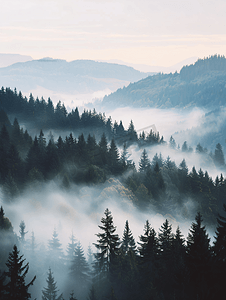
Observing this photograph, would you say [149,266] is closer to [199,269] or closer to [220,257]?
[199,269]

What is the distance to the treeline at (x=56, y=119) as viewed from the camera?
174125 mm

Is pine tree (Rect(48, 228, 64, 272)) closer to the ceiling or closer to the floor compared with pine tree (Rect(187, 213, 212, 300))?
closer to the floor

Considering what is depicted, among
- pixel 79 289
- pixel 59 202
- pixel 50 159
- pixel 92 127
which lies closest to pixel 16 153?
pixel 50 159

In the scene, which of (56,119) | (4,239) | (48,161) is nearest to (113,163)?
(48,161)

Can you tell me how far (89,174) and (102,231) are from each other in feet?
70.3

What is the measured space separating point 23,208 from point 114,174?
44.2m

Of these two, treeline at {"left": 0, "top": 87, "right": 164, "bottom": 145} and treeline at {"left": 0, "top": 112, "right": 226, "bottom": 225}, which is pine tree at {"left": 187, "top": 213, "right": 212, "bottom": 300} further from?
treeline at {"left": 0, "top": 87, "right": 164, "bottom": 145}

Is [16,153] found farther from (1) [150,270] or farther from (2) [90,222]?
(1) [150,270]

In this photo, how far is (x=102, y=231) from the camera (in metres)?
107

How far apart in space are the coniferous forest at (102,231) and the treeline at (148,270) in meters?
0.11

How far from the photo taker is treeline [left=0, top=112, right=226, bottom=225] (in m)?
99.8

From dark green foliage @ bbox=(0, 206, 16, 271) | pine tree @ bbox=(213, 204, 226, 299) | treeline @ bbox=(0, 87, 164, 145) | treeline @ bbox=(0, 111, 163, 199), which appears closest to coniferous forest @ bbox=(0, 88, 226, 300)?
pine tree @ bbox=(213, 204, 226, 299)

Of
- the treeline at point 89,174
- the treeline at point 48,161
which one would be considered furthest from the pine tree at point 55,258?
the treeline at point 48,161

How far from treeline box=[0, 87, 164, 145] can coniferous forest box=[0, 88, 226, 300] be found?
0.60 m
